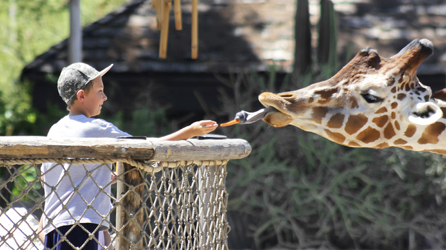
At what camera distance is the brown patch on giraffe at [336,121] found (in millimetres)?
2381

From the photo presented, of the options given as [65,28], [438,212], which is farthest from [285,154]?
[65,28]

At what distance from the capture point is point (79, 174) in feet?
6.60

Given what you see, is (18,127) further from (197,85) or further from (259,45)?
(259,45)

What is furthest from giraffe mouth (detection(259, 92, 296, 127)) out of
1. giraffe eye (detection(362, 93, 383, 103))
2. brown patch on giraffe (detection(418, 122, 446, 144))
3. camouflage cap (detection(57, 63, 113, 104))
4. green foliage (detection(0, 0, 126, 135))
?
green foliage (detection(0, 0, 126, 135))

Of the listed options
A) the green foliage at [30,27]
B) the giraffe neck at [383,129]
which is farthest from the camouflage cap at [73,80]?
the green foliage at [30,27]

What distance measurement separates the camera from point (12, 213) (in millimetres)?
3152

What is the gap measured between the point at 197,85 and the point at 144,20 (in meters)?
1.32

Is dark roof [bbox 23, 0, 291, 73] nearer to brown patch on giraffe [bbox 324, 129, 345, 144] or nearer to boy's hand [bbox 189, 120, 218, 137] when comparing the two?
brown patch on giraffe [bbox 324, 129, 345, 144]

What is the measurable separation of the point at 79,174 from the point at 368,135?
4.72 feet

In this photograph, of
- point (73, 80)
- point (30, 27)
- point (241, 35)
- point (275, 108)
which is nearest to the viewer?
point (73, 80)

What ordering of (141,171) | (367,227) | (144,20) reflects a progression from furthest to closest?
(144,20) → (367,227) → (141,171)

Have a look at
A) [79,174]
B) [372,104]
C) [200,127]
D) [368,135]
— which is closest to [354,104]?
[372,104]

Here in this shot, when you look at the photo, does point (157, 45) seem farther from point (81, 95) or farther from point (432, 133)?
point (432, 133)

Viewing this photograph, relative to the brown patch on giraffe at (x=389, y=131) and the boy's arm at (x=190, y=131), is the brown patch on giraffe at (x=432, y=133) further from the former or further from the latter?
the boy's arm at (x=190, y=131)
